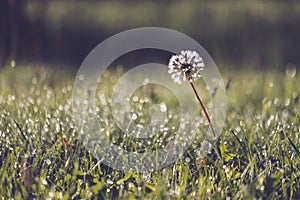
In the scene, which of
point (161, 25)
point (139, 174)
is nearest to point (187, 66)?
point (139, 174)

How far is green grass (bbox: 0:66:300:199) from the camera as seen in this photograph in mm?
2078

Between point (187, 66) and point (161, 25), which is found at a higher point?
point (161, 25)

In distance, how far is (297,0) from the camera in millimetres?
7582

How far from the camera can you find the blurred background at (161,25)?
5188 mm

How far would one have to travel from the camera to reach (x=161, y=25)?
6969 mm

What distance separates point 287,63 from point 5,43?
2416mm

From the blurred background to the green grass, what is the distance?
177 cm

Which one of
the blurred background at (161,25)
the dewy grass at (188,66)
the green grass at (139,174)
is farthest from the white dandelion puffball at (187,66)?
the blurred background at (161,25)

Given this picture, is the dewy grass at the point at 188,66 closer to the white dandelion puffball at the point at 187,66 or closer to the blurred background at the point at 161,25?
the white dandelion puffball at the point at 187,66

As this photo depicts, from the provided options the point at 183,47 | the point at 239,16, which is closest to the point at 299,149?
the point at 183,47

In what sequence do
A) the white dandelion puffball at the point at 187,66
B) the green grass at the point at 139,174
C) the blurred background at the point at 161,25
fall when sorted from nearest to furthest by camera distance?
the green grass at the point at 139,174 → the white dandelion puffball at the point at 187,66 → the blurred background at the point at 161,25

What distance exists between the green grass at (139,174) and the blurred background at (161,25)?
1.77m

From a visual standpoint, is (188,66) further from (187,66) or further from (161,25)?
(161,25)

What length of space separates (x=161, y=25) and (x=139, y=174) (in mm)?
4845
